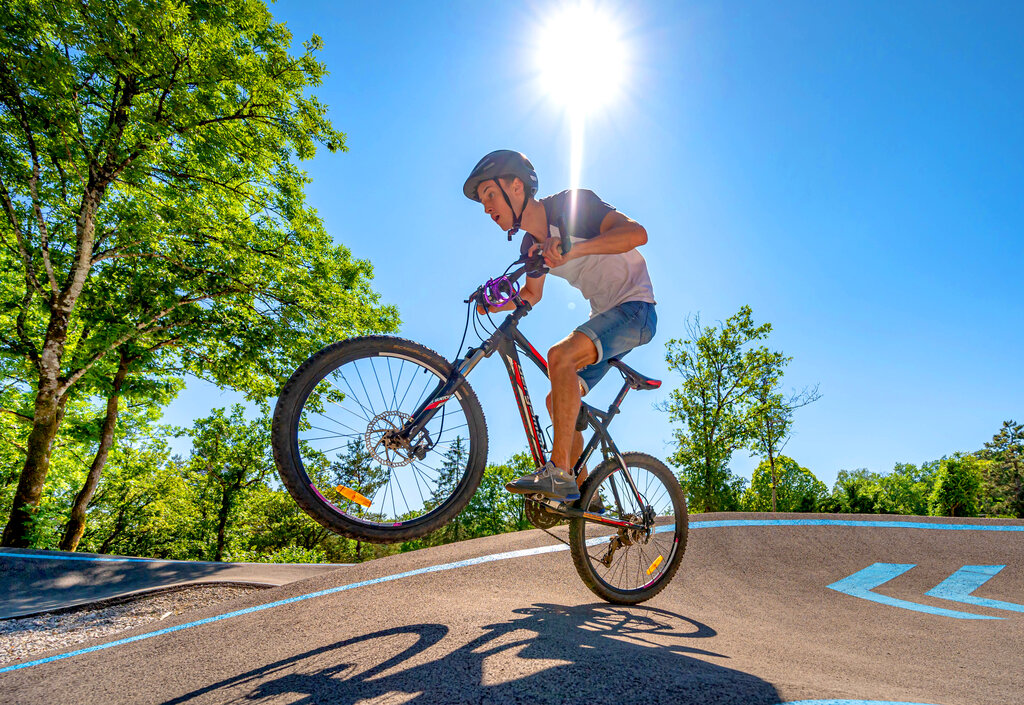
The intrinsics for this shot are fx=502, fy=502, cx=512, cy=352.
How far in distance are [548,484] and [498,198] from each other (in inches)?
67.5

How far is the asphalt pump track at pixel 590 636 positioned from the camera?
201 centimetres

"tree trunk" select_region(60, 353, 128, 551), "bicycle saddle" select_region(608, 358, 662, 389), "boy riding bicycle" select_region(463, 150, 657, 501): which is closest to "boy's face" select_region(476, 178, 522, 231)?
"boy riding bicycle" select_region(463, 150, 657, 501)

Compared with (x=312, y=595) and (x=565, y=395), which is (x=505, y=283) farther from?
(x=312, y=595)

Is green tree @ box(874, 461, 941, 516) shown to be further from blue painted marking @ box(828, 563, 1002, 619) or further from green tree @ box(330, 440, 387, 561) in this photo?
green tree @ box(330, 440, 387, 561)

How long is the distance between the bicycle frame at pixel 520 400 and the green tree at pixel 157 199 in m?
9.57

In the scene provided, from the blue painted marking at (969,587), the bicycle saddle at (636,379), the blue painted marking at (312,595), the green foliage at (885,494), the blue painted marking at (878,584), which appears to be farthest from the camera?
the green foliage at (885,494)

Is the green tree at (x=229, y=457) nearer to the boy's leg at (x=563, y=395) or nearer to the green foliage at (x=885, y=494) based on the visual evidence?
the boy's leg at (x=563, y=395)

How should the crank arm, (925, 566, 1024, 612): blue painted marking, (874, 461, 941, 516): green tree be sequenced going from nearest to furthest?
the crank arm < (925, 566, 1024, 612): blue painted marking < (874, 461, 941, 516): green tree

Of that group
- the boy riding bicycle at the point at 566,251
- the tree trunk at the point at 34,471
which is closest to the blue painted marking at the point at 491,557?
the boy riding bicycle at the point at 566,251

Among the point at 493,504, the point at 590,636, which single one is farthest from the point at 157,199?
the point at 493,504

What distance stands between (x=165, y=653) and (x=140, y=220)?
394 inches

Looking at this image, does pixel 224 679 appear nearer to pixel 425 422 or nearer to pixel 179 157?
pixel 425 422

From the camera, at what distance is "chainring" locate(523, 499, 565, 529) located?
298cm

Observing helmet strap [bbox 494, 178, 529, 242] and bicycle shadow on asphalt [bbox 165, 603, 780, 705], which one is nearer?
bicycle shadow on asphalt [bbox 165, 603, 780, 705]
